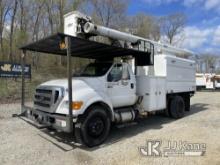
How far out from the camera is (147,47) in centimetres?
945

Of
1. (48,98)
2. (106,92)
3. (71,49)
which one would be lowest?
(48,98)

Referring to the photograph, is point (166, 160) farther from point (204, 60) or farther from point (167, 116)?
point (204, 60)

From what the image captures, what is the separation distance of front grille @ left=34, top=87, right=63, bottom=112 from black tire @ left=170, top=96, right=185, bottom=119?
5.68 meters

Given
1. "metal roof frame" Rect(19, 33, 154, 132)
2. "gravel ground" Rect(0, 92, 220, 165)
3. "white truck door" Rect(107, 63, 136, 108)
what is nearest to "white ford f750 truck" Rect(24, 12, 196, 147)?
"white truck door" Rect(107, 63, 136, 108)

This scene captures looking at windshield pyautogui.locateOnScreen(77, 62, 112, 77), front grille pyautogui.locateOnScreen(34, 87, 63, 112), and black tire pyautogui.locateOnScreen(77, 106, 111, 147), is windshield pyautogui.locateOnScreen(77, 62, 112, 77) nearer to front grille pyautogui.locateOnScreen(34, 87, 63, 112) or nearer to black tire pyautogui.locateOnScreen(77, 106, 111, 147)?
black tire pyautogui.locateOnScreen(77, 106, 111, 147)

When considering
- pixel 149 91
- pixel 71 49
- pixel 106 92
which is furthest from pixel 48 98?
pixel 149 91

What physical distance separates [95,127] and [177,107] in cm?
531

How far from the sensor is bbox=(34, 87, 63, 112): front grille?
6.01 m

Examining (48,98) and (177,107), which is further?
(177,107)

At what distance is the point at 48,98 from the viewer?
6.29m

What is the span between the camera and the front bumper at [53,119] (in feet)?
18.1

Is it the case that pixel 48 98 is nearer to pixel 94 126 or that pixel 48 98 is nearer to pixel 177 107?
pixel 94 126

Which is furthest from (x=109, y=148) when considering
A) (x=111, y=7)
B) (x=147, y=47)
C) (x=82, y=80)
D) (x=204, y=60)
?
(x=204, y=60)

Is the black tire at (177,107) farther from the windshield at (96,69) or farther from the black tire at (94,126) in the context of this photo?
the black tire at (94,126)
